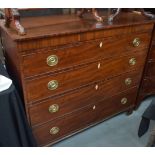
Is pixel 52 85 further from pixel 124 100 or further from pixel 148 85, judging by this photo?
pixel 148 85

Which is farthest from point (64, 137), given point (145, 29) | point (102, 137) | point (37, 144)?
point (145, 29)

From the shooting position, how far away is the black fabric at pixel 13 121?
1.04 meters

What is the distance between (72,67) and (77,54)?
0.30ft

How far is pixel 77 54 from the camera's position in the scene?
1188 mm

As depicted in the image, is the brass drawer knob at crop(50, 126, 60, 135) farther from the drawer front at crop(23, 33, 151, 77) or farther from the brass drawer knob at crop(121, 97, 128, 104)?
the brass drawer knob at crop(121, 97, 128, 104)

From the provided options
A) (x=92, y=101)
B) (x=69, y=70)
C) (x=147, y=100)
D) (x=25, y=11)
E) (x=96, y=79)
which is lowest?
(x=147, y=100)

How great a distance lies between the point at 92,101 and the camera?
1495 millimetres

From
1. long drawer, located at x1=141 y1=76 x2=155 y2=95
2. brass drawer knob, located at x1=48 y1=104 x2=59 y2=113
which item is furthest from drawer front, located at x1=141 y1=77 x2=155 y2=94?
brass drawer knob, located at x1=48 y1=104 x2=59 y2=113

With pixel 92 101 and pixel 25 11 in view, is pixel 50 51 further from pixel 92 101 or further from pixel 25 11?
pixel 92 101

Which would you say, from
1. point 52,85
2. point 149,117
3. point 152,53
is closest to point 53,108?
point 52,85

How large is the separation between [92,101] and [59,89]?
1.18 ft

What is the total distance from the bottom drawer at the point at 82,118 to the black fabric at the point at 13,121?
0.35 ft

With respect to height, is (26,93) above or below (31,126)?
above

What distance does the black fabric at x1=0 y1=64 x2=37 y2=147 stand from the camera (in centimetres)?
104
